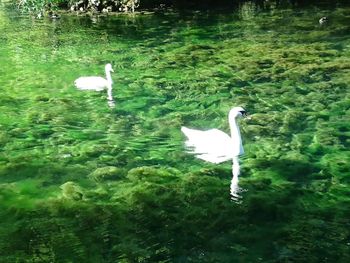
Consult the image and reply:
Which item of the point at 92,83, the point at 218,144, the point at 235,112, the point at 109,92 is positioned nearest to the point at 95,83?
the point at 92,83

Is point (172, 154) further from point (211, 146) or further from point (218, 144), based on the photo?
point (218, 144)

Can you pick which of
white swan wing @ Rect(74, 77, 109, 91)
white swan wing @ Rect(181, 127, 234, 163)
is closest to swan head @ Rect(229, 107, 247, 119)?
white swan wing @ Rect(181, 127, 234, 163)

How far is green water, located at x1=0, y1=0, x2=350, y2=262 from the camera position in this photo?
23.5 feet

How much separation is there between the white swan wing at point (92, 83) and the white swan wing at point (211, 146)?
176 inches

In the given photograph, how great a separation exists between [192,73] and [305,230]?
9371 millimetres

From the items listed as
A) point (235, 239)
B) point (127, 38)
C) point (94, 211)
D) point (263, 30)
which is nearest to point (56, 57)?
point (127, 38)

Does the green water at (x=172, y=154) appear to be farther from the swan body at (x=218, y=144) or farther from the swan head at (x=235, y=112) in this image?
the swan head at (x=235, y=112)

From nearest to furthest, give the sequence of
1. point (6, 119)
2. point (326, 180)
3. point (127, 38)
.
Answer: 1. point (326, 180)
2. point (6, 119)
3. point (127, 38)

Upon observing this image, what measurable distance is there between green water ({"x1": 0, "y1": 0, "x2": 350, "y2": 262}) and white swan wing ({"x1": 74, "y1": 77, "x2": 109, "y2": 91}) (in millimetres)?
213

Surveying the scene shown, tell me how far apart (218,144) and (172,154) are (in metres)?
0.85

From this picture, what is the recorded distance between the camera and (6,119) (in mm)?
12414

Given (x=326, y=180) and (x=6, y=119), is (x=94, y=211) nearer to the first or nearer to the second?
(x=326, y=180)

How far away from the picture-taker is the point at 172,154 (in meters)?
10.2

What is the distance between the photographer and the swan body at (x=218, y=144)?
995 centimetres
